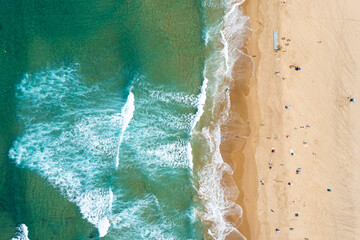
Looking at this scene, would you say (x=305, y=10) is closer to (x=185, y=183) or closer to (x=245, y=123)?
(x=245, y=123)

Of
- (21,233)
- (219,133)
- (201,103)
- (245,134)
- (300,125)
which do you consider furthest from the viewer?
(300,125)

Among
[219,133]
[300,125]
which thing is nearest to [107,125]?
[219,133]

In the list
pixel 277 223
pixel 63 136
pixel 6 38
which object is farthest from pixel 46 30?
pixel 277 223

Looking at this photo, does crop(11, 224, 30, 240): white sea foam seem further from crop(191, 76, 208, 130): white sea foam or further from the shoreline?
the shoreline

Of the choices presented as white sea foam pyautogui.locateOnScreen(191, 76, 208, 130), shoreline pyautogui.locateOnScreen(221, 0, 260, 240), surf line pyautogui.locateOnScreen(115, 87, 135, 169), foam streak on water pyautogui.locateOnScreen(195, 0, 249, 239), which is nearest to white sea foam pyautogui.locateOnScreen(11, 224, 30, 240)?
surf line pyautogui.locateOnScreen(115, 87, 135, 169)

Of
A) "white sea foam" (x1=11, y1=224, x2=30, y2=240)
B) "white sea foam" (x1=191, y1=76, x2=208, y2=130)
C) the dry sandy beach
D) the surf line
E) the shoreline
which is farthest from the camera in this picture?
the dry sandy beach

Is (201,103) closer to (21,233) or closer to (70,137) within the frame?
(70,137)

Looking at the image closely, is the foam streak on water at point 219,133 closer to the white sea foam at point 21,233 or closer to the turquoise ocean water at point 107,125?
the turquoise ocean water at point 107,125
